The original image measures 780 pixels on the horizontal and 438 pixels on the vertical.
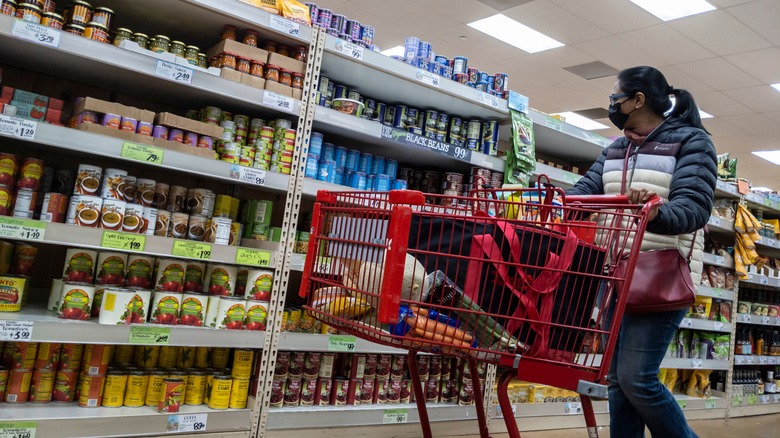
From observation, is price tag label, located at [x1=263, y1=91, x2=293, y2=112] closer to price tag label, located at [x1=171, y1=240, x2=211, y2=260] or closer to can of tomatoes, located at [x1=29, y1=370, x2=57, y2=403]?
price tag label, located at [x1=171, y1=240, x2=211, y2=260]

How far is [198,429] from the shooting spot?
7.02ft

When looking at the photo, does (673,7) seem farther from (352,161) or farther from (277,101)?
A: (277,101)

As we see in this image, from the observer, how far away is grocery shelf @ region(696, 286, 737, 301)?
12.7 feet

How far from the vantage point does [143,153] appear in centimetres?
203

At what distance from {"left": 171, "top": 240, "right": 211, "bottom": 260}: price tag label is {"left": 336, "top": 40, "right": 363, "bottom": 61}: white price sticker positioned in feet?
3.38

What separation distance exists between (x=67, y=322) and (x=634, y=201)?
1.85 meters

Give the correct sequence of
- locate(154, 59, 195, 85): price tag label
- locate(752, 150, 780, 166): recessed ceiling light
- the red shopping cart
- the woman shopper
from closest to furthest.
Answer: the red shopping cart, the woman shopper, locate(154, 59, 195, 85): price tag label, locate(752, 150, 780, 166): recessed ceiling light

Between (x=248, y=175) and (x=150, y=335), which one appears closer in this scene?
(x=150, y=335)

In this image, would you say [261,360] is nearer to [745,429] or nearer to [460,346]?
[460,346]

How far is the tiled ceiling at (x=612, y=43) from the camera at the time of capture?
5188mm

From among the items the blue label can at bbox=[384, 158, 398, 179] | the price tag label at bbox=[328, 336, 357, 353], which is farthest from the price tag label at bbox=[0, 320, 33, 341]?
the blue label can at bbox=[384, 158, 398, 179]

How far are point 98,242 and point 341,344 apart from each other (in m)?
1.08

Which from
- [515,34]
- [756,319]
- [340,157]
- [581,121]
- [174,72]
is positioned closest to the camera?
[174,72]

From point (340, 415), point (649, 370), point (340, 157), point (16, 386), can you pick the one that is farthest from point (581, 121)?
point (16, 386)
